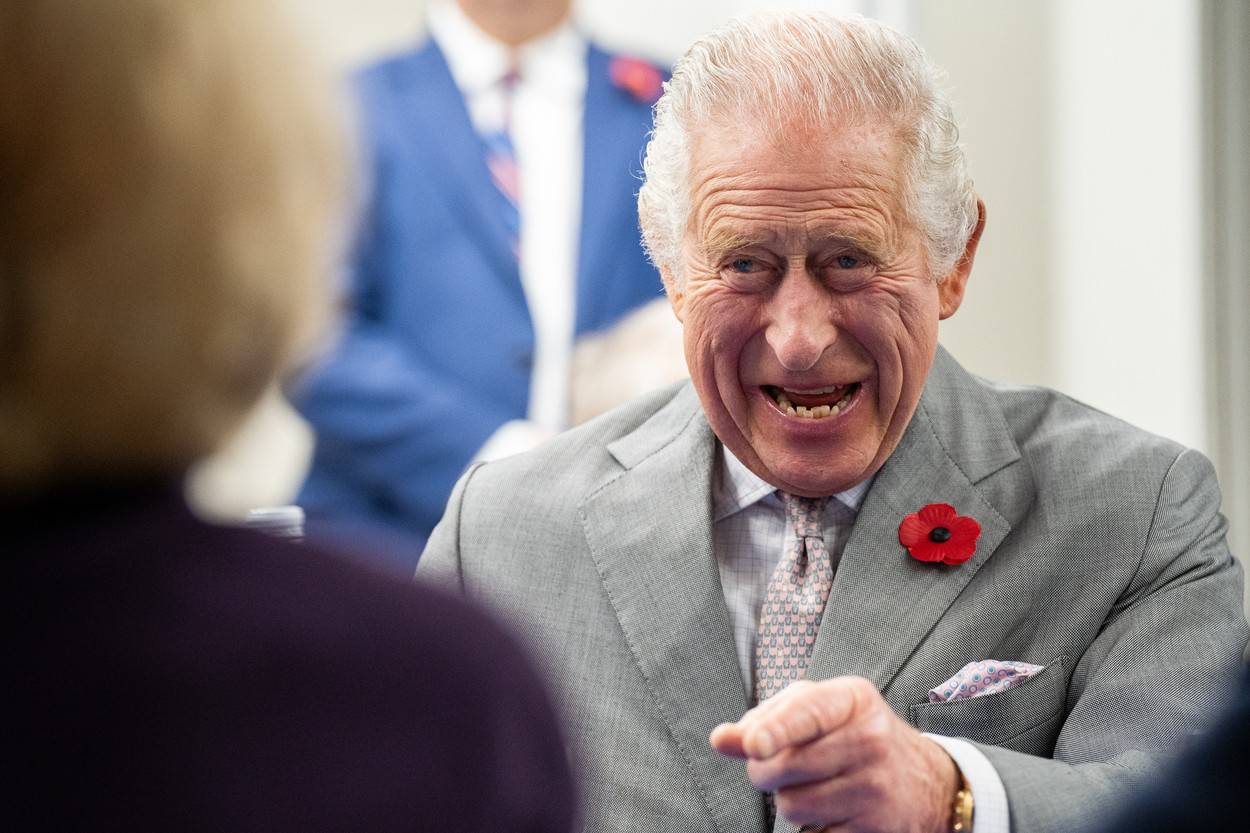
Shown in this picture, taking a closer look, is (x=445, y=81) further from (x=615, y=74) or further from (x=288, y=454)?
(x=288, y=454)

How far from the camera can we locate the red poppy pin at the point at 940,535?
1827 mm

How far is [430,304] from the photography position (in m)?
3.09

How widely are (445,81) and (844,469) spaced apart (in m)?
1.66

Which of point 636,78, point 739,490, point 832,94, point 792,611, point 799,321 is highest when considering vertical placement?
point 636,78

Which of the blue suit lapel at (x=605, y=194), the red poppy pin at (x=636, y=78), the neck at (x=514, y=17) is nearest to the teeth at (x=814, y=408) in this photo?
the blue suit lapel at (x=605, y=194)

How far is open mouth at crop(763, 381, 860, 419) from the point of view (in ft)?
6.11

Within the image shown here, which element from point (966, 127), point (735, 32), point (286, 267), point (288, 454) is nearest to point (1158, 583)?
point (735, 32)

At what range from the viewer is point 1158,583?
177 centimetres

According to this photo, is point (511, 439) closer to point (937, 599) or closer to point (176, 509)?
point (937, 599)

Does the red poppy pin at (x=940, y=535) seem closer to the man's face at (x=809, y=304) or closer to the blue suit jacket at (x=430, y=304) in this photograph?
the man's face at (x=809, y=304)

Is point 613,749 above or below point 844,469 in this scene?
below

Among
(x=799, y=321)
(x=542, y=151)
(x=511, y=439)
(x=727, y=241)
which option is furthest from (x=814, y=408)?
(x=542, y=151)

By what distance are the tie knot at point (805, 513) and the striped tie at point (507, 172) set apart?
137 cm

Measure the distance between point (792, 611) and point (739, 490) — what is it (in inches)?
7.9
